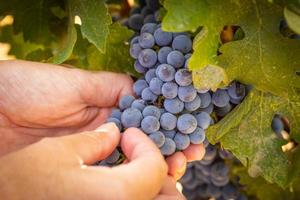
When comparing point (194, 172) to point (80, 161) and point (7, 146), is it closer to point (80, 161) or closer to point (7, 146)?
point (7, 146)

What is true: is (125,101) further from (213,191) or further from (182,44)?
(213,191)

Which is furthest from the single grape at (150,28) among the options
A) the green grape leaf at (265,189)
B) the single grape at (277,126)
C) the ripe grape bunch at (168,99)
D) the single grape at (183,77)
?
the green grape leaf at (265,189)

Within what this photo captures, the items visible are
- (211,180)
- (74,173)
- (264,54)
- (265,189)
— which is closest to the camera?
(74,173)

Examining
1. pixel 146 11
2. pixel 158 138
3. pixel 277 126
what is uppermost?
pixel 146 11

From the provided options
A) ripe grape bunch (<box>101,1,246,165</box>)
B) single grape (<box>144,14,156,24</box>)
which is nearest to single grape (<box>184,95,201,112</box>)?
ripe grape bunch (<box>101,1,246,165</box>)

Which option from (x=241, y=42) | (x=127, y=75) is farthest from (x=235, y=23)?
(x=127, y=75)

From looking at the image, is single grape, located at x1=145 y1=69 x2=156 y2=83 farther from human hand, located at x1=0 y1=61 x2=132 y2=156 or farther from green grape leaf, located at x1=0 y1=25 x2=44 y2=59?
green grape leaf, located at x1=0 y1=25 x2=44 y2=59

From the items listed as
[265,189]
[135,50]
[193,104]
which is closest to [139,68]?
[135,50]
